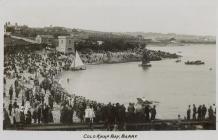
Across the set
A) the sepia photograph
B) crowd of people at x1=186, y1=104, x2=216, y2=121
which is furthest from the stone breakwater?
crowd of people at x1=186, y1=104, x2=216, y2=121

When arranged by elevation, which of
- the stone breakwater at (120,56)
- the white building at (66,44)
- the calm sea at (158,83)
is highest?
the white building at (66,44)

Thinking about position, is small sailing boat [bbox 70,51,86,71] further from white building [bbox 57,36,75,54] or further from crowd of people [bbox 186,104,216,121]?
crowd of people [bbox 186,104,216,121]

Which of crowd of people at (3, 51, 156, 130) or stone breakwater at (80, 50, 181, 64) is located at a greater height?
stone breakwater at (80, 50, 181, 64)

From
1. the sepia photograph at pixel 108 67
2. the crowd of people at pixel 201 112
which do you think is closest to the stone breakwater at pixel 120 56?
the sepia photograph at pixel 108 67

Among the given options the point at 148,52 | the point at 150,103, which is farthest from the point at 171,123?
the point at 148,52

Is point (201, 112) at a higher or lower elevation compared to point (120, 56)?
lower

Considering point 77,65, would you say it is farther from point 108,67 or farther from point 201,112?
point 201,112

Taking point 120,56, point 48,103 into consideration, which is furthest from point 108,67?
point 48,103

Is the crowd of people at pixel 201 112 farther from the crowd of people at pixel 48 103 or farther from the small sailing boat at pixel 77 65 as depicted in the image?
the small sailing boat at pixel 77 65
